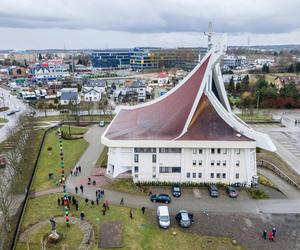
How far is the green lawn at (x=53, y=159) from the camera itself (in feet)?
104

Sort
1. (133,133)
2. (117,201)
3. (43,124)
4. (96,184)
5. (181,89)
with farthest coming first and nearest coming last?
(43,124)
(181,89)
(133,133)
(96,184)
(117,201)

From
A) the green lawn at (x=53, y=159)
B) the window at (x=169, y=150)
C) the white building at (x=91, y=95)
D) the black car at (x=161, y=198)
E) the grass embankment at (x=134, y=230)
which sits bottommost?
the grass embankment at (x=134, y=230)

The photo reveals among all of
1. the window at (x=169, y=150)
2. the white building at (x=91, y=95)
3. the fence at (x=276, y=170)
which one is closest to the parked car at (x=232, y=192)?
the window at (x=169, y=150)

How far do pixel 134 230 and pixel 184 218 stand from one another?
3972 mm

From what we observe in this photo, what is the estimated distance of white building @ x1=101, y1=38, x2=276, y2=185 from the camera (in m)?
31.2

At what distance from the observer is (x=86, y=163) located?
3659cm

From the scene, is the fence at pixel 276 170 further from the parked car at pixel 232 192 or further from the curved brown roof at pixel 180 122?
the curved brown roof at pixel 180 122

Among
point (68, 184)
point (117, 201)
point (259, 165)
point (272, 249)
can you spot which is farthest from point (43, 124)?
point (272, 249)

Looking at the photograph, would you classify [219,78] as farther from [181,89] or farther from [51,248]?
[51,248]

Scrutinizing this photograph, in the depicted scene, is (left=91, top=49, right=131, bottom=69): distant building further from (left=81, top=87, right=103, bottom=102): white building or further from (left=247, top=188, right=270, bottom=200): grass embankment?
(left=247, top=188, right=270, bottom=200): grass embankment

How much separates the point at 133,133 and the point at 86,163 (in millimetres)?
7350

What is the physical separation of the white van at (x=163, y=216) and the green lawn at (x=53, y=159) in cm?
1157

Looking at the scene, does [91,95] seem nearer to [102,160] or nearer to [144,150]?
[102,160]

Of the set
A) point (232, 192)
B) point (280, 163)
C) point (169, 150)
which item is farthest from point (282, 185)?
point (169, 150)
